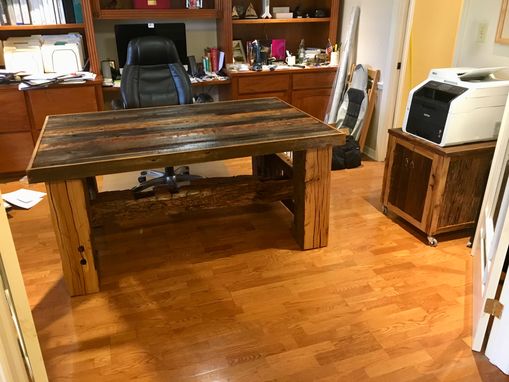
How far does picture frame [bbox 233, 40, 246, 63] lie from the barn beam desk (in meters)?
1.54

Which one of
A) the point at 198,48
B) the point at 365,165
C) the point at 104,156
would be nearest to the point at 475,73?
the point at 365,165

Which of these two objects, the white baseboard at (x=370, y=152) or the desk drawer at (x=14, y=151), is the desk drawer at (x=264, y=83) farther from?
the desk drawer at (x=14, y=151)

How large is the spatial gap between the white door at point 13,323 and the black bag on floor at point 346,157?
2.95 metres

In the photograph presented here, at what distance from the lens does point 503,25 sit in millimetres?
2566

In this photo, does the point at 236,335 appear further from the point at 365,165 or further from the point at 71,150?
the point at 365,165

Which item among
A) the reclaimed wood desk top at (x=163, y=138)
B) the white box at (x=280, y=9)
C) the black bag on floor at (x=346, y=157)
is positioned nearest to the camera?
the reclaimed wood desk top at (x=163, y=138)

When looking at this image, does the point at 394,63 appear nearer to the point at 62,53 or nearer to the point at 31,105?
the point at 62,53

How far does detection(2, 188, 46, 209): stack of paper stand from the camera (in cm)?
321

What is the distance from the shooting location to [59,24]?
3617mm

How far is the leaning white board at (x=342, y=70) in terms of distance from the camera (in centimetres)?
416

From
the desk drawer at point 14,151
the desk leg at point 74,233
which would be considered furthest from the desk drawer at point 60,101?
the desk leg at point 74,233

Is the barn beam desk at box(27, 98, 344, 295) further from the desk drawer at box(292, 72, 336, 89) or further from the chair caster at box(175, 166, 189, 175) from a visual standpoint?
the desk drawer at box(292, 72, 336, 89)

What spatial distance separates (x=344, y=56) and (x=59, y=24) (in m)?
2.61

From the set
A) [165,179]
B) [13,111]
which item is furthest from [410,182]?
[13,111]
